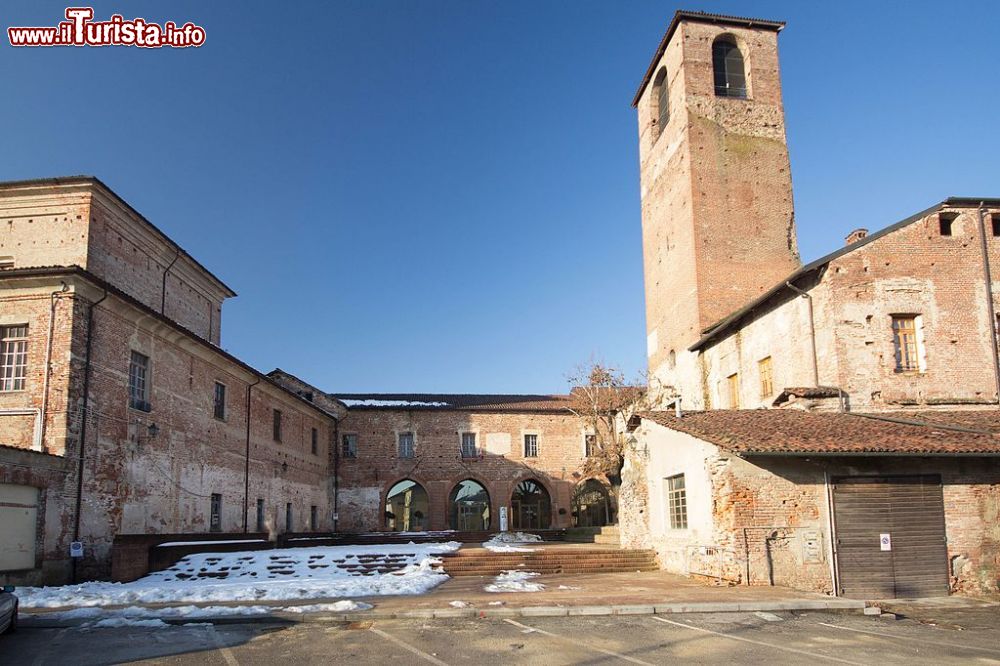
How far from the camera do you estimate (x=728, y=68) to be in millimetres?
32594

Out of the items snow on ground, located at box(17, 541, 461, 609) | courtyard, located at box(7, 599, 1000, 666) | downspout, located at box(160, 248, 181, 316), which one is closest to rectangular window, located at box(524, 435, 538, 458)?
snow on ground, located at box(17, 541, 461, 609)

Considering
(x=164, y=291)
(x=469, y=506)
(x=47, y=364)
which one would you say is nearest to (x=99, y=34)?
(x=47, y=364)

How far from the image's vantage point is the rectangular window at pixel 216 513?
24.1 metres

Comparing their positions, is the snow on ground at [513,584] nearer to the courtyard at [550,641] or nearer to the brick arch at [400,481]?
the courtyard at [550,641]

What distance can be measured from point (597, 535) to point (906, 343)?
12.9 metres

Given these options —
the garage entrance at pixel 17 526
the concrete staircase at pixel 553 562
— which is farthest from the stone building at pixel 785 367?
the garage entrance at pixel 17 526

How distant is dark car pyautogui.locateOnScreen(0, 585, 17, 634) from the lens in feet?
32.6

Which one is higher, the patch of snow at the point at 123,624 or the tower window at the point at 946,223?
the tower window at the point at 946,223

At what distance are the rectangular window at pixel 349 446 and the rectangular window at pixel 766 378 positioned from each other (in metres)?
22.7

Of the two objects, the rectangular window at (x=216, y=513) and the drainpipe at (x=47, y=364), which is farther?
the rectangular window at (x=216, y=513)

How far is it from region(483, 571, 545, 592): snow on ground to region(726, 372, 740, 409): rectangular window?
1095 centimetres

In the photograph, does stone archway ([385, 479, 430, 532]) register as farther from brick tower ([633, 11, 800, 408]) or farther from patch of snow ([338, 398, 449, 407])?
brick tower ([633, 11, 800, 408])

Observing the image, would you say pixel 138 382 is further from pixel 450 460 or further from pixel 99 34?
pixel 450 460

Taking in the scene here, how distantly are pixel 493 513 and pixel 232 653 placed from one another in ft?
105
